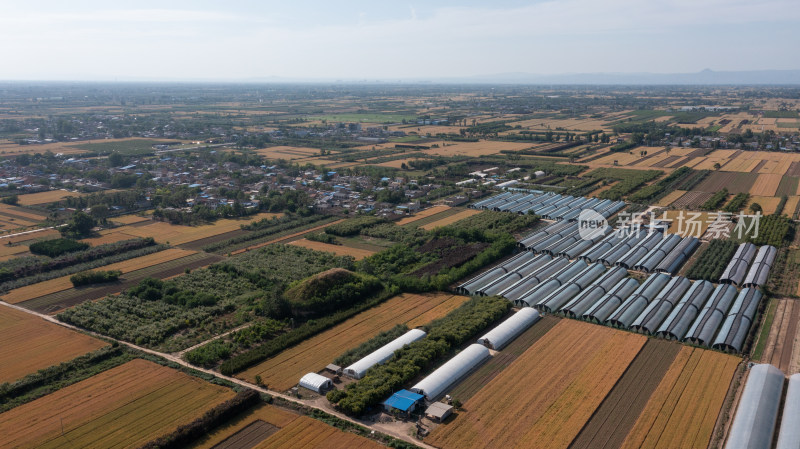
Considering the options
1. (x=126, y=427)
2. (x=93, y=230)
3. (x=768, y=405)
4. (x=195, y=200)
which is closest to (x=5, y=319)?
(x=126, y=427)

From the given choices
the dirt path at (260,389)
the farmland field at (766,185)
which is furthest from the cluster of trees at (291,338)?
the farmland field at (766,185)

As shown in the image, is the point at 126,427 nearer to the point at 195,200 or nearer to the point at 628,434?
the point at 628,434

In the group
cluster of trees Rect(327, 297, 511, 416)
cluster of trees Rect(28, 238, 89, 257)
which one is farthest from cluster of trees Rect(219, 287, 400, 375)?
cluster of trees Rect(28, 238, 89, 257)

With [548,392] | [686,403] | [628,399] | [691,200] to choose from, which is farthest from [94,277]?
[691,200]

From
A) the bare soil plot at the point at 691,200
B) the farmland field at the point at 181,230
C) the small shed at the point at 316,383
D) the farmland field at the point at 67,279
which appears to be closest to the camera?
the small shed at the point at 316,383

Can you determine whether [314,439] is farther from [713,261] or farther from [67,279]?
[713,261]

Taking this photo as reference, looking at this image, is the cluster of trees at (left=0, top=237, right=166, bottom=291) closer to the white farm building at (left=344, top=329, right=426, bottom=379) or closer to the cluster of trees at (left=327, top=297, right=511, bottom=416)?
the white farm building at (left=344, top=329, right=426, bottom=379)

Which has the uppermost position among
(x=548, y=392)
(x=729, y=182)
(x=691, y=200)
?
(x=729, y=182)

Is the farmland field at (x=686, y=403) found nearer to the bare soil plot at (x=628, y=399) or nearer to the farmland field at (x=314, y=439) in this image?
the bare soil plot at (x=628, y=399)
